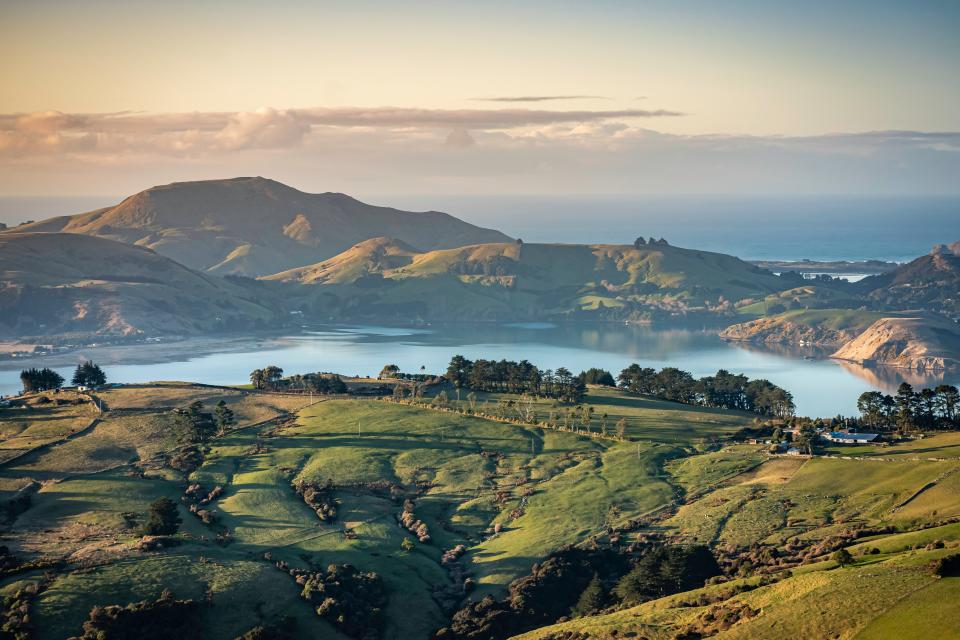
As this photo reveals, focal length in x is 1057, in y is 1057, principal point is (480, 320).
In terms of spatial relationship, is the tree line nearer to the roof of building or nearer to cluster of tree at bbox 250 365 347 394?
cluster of tree at bbox 250 365 347 394

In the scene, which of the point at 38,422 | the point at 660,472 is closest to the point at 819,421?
the point at 660,472

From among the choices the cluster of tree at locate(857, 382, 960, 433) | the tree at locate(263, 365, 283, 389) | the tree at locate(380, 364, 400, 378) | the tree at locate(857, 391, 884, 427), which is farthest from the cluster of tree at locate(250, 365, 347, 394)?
the cluster of tree at locate(857, 382, 960, 433)

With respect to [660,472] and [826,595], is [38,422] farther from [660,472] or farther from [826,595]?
[826,595]

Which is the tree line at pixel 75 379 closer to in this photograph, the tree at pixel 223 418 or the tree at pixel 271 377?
the tree at pixel 271 377

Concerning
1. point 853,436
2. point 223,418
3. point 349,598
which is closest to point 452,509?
point 349,598

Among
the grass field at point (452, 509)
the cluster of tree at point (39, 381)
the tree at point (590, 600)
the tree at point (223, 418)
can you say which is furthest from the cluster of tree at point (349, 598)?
the cluster of tree at point (39, 381)
